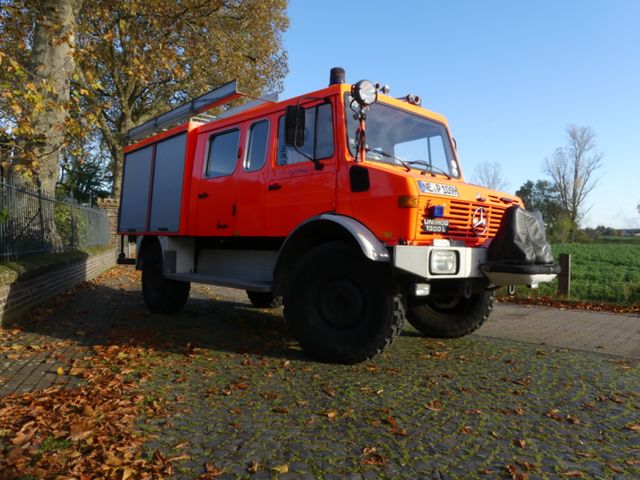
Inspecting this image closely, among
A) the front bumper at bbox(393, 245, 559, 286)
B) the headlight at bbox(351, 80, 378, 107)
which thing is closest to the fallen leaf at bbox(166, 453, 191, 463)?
the front bumper at bbox(393, 245, 559, 286)

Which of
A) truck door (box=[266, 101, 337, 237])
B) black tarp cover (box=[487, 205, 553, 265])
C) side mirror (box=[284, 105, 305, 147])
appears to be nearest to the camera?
black tarp cover (box=[487, 205, 553, 265])

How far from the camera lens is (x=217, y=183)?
6715 millimetres

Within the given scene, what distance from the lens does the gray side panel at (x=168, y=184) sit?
7.40 meters

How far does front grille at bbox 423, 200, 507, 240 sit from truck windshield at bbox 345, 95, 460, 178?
72cm

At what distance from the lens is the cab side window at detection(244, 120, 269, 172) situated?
606 centimetres

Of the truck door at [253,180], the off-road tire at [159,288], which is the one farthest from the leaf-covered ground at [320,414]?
the off-road tire at [159,288]

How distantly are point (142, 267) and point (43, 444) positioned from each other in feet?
18.5

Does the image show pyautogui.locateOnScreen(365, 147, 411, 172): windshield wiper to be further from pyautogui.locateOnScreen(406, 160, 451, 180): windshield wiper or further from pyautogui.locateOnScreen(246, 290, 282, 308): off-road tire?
pyautogui.locateOnScreen(246, 290, 282, 308): off-road tire

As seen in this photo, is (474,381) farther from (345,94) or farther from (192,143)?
(192,143)

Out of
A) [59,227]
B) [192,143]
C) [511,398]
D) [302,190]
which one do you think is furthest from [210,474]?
[59,227]

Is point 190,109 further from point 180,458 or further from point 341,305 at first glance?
point 180,458

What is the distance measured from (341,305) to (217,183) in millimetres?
2749

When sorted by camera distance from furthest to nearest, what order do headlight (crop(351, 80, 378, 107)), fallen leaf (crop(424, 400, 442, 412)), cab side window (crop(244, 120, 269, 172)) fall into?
cab side window (crop(244, 120, 269, 172)) → headlight (crop(351, 80, 378, 107)) → fallen leaf (crop(424, 400, 442, 412))

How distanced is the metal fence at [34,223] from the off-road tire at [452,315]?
19.3ft
